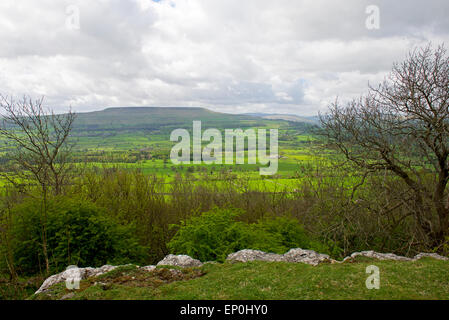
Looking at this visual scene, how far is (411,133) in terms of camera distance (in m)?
14.3

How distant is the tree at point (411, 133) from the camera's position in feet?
47.1

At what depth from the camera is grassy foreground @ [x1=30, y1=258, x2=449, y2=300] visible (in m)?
7.62

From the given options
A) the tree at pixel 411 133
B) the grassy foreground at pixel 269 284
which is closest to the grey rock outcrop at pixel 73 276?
the grassy foreground at pixel 269 284

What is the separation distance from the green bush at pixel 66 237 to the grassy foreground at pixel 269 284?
5.26 metres

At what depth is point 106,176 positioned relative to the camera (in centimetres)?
2422

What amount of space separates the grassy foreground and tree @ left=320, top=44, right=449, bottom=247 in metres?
7.28

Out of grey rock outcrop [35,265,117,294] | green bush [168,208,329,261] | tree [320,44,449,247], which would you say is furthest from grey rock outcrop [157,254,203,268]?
tree [320,44,449,247]

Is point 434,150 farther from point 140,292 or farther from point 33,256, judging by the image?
point 33,256

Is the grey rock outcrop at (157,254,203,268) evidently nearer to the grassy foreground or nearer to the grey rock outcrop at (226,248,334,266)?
the grey rock outcrop at (226,248,334,266)

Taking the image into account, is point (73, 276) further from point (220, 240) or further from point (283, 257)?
point (283, 257)

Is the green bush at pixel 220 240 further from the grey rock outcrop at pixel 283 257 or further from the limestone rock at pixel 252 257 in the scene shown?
the grey rock outcrop at pixel 283 257

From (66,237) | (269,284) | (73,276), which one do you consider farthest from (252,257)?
(66,237)
